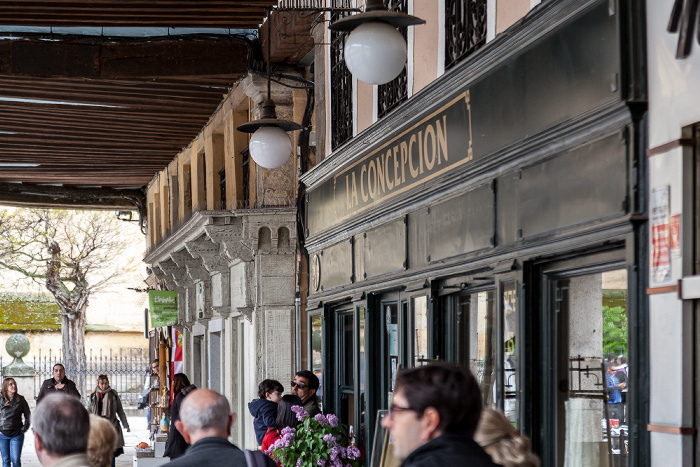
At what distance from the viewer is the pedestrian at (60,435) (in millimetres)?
3242

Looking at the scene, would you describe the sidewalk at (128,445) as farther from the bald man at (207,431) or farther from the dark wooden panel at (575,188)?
the bald man at (207,431)

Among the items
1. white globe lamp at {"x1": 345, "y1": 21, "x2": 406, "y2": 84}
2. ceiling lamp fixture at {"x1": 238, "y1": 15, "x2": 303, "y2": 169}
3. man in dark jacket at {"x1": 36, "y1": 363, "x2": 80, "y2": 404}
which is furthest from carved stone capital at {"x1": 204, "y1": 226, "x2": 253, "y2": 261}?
white globe lamp at {"x1": 345, "y1": 21, "x2": 406, "y2": 84}

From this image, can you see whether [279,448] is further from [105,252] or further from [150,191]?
[105,252]

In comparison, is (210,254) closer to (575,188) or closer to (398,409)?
(575,188)

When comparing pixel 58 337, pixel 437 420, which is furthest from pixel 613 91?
pixel 58 337

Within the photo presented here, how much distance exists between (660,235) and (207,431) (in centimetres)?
200

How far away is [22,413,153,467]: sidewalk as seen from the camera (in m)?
18.1

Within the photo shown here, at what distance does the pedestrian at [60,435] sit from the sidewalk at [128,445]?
12706mm

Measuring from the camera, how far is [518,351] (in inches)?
216

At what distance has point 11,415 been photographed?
14391 mm

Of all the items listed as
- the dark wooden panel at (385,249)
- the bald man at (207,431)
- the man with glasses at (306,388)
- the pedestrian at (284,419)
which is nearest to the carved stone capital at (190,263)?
the man with glasses at (306,388)

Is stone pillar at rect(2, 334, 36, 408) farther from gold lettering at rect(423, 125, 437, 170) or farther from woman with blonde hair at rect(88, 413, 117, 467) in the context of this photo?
woman with blonde hair at rect(88, 413, 117, 467)

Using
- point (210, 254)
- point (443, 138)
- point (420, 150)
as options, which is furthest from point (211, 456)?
point (210, 254)

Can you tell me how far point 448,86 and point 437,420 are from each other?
4132 millimetres
